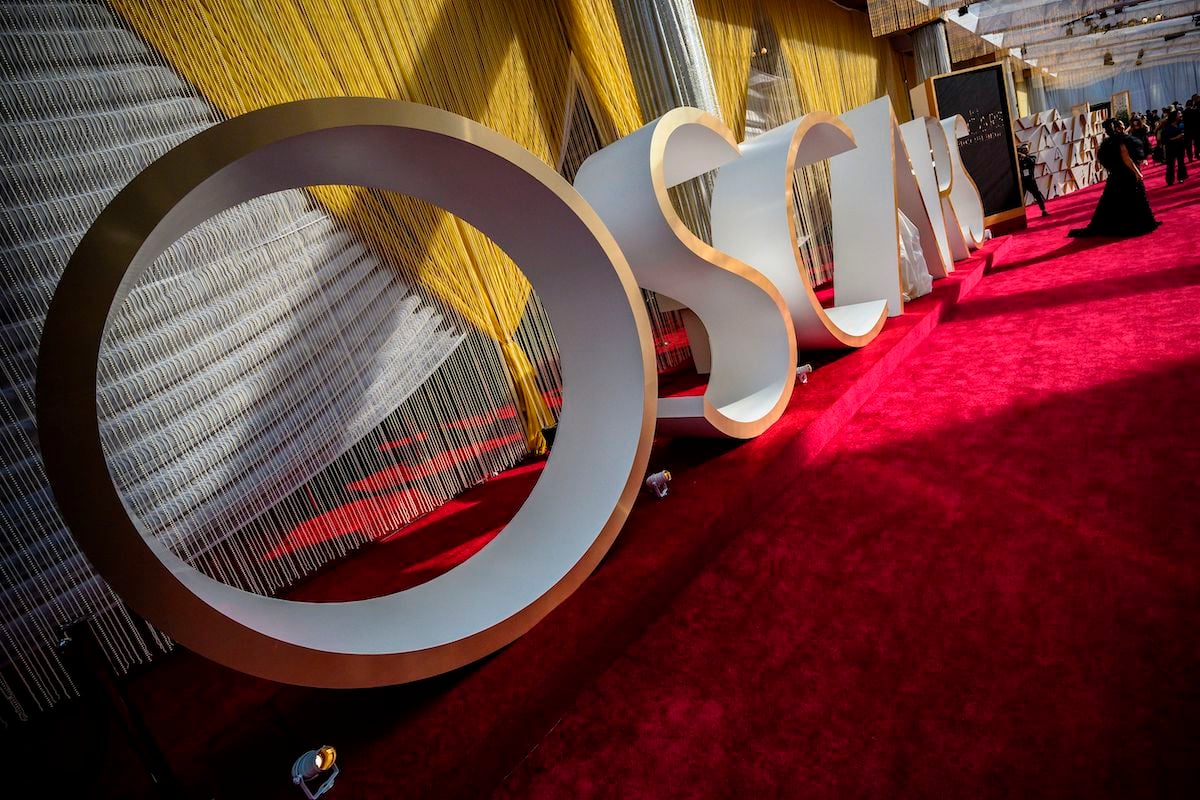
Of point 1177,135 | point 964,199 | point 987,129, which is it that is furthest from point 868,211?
point 1177,135

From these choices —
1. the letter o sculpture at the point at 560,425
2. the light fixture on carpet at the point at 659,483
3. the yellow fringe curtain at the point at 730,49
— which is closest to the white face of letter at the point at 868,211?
the yellow fringe curtain at the point at 730,49

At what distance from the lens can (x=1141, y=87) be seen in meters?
28.7

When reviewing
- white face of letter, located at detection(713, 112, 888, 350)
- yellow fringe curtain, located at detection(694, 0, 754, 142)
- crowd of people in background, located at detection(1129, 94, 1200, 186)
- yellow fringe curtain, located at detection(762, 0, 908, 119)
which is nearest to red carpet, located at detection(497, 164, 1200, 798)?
white face of letter, located at detection(713, 112, 888, 350)

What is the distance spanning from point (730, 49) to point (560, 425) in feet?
17.3

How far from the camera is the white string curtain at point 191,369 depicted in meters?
2.16

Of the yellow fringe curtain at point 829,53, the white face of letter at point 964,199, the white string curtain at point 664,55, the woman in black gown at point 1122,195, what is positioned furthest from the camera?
the yellow fringe curtain at point 829,53

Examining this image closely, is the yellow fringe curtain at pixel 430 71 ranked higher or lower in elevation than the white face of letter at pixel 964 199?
higher

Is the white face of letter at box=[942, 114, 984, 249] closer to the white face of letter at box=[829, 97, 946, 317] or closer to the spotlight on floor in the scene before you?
the white face of letter at box=[829, 97, 946, 317]

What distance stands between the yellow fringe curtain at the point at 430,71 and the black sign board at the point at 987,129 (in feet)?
18.1

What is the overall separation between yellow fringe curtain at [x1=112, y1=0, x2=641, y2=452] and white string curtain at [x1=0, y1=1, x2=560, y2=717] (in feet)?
0.42

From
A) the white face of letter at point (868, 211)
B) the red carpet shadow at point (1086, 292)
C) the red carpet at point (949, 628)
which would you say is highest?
the white face of letter at point (868, 211)

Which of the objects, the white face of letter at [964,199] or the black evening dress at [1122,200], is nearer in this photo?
the black evening dress at [1122,200]

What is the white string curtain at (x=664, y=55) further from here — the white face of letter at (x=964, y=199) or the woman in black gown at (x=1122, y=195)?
the woman in black gown at (x=1122, y=195)

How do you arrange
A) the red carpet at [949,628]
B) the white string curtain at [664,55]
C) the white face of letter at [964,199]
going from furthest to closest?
the white face of letter at [964,199], the white string curtain at [664,55], the red carpet at [949,628]
